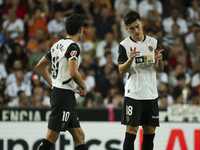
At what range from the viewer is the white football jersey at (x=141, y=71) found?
15.8 feet

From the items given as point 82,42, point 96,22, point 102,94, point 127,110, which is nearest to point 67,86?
point 127,110

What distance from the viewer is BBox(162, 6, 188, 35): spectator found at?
1119 centimetres

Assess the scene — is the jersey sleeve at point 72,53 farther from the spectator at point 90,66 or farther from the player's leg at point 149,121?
the spectator at point 90,66

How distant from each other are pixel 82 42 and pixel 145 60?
5.87 meters

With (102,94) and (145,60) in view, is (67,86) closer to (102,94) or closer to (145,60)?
(145,60)

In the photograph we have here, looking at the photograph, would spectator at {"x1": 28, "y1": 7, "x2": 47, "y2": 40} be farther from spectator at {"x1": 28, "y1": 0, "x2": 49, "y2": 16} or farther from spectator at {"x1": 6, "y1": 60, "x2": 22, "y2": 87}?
spectator at {"x1": 6, "y1": 60, "x2": 22, "y2": 87}

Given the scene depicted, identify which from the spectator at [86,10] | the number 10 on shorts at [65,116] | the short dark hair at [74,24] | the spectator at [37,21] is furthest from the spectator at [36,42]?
the number 10 on shorts at [65,116]

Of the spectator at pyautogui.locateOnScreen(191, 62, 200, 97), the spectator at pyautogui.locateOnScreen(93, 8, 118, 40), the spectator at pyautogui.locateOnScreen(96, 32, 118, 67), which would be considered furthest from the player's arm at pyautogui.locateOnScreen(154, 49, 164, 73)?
the spectator at pyautogui.locateOnScreen(93, 8, 118, 40)

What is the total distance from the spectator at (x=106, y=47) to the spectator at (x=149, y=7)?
5.02 feet

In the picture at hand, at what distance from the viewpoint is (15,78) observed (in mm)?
9586

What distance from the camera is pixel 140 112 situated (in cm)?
478

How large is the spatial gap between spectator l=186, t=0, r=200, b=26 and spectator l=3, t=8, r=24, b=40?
5279mm

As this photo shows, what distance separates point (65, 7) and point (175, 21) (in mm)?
3496

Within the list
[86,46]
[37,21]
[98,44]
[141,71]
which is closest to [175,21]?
[98,44]
